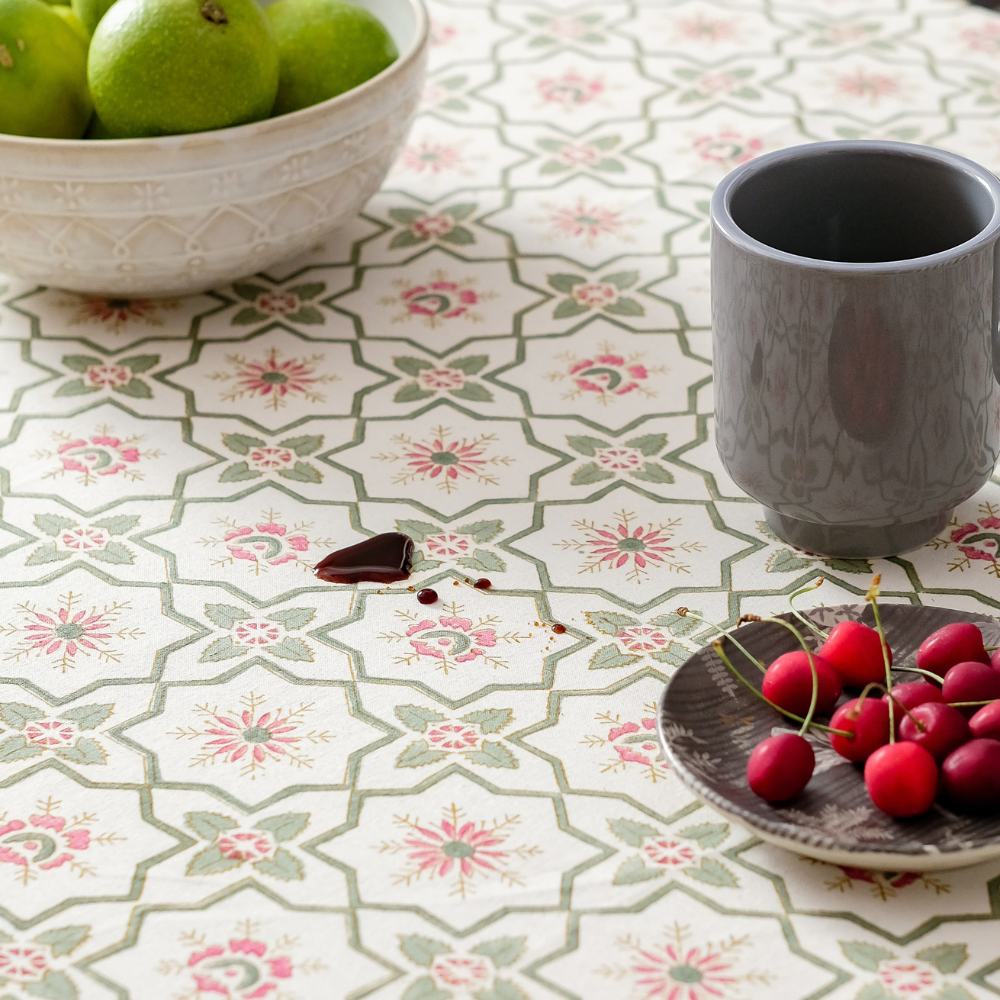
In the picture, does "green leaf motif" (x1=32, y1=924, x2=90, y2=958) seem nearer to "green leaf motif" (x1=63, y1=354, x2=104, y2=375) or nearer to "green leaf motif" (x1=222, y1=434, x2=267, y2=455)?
"green leaf motif" (x1=222, y1=434, x2=267, y2=455)

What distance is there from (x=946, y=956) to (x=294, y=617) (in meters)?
0.32

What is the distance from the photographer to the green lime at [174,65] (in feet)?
2.48

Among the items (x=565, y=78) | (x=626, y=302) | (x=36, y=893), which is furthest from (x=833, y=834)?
(x=565, y=78)

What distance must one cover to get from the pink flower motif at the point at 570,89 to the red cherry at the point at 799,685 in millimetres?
666

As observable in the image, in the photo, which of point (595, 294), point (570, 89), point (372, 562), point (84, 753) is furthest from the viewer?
point (570, 89)

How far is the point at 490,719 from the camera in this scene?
1.89ft

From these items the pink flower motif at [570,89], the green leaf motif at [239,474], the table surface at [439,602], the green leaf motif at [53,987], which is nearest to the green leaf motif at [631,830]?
the table surface at [439,602]

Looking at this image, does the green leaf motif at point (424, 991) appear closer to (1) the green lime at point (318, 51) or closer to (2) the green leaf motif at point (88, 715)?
(2) the green leaf motif at point (88, 715)

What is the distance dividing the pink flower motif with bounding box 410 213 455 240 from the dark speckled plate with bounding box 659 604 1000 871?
0.47 meters

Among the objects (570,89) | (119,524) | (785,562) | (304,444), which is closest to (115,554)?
(119,524)

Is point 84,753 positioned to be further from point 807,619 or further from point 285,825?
point 807,619

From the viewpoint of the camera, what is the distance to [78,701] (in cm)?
60

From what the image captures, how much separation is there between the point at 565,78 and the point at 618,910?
0.81m

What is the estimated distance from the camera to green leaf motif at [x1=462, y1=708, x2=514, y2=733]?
1.88 feet
